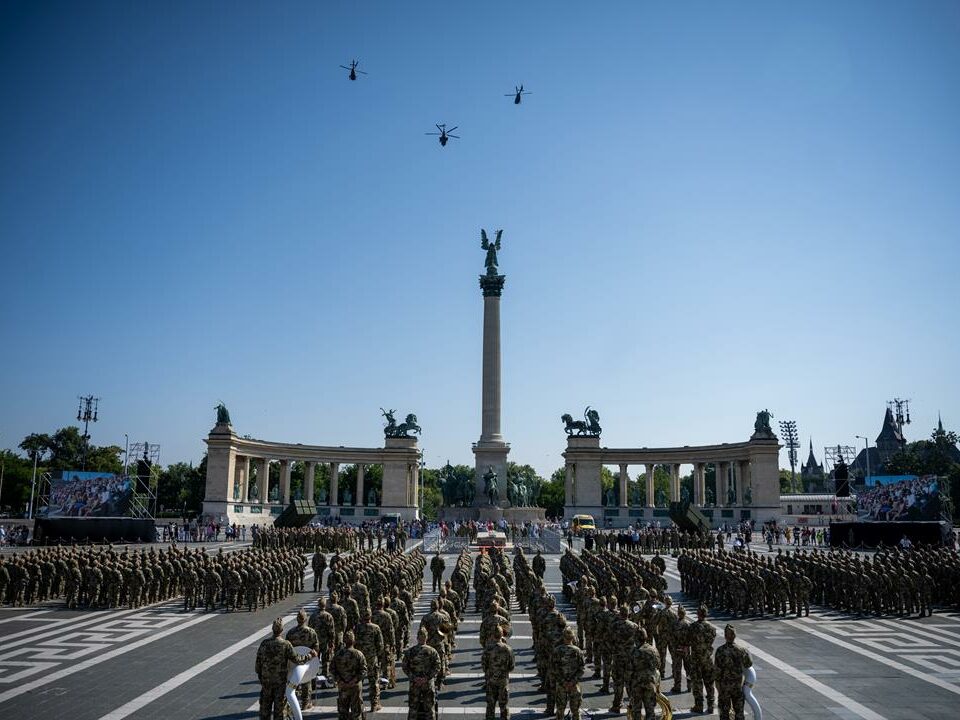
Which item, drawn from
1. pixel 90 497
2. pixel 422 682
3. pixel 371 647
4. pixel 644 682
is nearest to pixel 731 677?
pixel 644 682

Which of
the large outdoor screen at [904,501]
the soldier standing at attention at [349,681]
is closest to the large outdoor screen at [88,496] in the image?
the soldier standing at attention at [349,681]

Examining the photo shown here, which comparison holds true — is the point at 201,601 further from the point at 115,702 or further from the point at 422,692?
the point at 422,692

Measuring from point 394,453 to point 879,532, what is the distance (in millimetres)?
50929

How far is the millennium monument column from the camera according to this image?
235 ft

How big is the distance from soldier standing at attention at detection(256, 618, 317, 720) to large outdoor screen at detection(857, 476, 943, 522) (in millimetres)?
49775

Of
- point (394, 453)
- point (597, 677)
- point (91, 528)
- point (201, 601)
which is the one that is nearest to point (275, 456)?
point (394, 453)

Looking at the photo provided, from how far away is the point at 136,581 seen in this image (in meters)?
23.9

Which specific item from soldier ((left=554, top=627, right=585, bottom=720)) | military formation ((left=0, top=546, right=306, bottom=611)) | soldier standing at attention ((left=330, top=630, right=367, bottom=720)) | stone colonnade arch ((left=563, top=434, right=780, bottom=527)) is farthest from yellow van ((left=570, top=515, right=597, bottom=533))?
soldier standing at attention ((left=330, top=630, right=367, bottom=720))

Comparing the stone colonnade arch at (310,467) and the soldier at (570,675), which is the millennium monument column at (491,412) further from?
the soldier at (570,675)

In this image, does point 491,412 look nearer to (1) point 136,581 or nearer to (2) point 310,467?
(2) point 310,467

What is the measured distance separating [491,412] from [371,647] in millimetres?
61326

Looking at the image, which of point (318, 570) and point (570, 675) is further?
point (318, 570)

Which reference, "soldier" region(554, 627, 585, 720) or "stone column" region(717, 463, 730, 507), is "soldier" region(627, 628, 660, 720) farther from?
"stone column" region(717, 463, 730, 507)

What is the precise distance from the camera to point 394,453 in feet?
278
